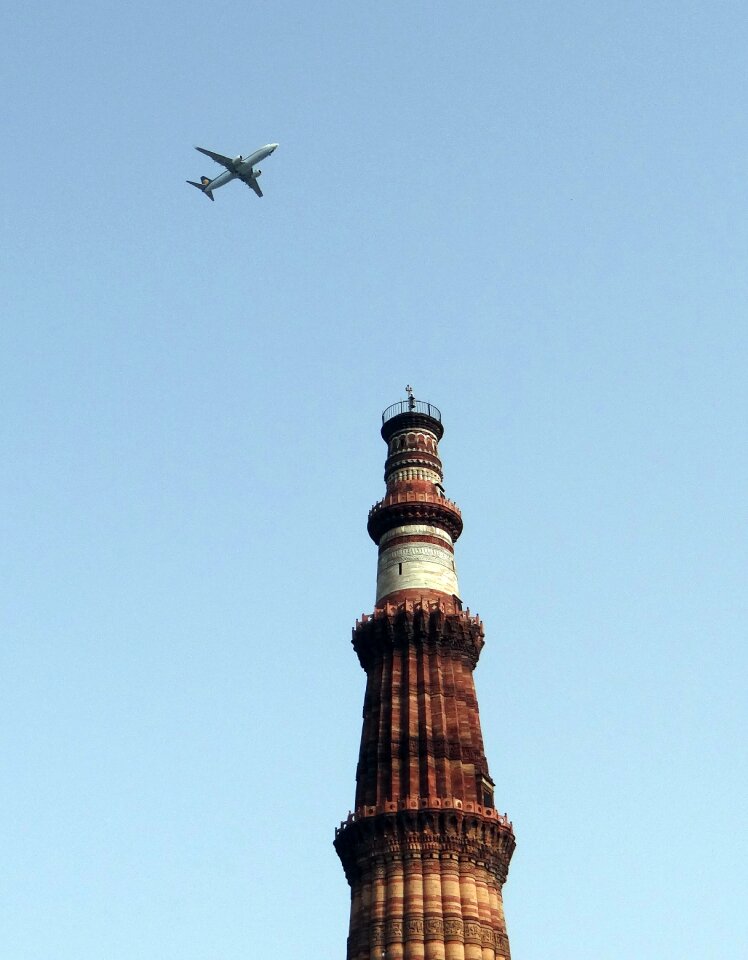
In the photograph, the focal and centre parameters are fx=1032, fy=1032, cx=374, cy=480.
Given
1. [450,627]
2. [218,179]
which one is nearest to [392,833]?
[450,627]

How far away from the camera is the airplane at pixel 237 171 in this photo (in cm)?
7756

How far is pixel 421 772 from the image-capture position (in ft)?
159

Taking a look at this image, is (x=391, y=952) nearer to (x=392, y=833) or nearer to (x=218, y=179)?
(x=392, y=833)

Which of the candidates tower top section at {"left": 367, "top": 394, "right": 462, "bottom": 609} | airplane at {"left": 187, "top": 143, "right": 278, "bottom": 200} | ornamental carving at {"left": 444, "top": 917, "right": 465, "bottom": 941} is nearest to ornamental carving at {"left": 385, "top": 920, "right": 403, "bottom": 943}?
ornamental carving at {"left": 444, "top": 917, "right": 465, "bottom": 941}

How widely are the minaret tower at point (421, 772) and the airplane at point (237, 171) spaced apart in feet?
104

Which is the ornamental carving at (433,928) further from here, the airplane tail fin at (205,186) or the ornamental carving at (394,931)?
the airplane tail fin at (205,186)

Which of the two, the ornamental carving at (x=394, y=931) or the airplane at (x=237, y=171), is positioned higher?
the airplane at (x=237, y=171)

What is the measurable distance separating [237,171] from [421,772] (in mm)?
49331

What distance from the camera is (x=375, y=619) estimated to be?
54031mm

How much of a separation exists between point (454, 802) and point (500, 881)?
4.48 meters

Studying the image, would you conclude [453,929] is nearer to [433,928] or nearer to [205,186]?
[433,928]

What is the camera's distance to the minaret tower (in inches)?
1742

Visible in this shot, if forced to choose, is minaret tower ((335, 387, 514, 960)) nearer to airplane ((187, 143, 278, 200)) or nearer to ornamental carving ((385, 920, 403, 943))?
ornamental carving ((385, 920, 403, 943))

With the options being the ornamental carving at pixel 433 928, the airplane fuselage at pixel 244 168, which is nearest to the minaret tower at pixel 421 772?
the ornamental carving at pixel 433 928
